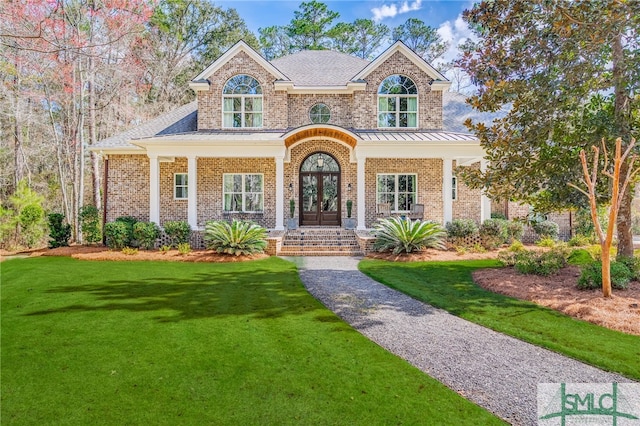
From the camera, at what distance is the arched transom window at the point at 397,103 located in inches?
632

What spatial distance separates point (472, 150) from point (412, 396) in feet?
41.5

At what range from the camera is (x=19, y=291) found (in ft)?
23.2

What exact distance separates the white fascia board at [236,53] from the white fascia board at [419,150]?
17.3ft

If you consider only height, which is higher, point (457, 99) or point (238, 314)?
point (457, 99)

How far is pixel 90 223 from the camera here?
14.5 metres

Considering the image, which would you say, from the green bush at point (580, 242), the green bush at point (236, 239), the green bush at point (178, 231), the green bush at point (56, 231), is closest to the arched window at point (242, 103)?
the green bush at point (178, 231)

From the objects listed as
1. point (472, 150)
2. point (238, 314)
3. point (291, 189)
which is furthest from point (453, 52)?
point (238, 314)

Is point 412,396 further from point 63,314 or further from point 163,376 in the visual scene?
point 63,314

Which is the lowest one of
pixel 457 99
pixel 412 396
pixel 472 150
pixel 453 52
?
pixel 412 396

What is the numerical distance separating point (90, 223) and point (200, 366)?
13556 mm

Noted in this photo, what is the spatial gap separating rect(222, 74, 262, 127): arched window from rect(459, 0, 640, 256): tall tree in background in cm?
975

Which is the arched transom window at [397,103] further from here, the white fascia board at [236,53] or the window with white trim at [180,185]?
the window with white trim at [180,185]

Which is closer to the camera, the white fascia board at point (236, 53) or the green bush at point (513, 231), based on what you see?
the green bush at point (513, 231)

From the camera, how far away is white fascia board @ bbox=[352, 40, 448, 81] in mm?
15805
